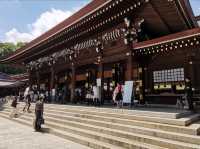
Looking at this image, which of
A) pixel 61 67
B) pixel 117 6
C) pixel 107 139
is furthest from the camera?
pixel 61 67

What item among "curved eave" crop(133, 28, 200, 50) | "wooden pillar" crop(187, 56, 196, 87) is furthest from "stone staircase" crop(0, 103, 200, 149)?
"wooden pillar" crop(187, 56, 196, 87)

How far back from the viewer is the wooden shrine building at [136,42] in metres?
10.0

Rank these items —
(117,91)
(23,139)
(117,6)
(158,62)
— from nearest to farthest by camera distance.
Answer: (23,139) → (117,6) → (117,91) → (158,62)

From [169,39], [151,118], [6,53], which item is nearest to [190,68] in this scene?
[169,39]

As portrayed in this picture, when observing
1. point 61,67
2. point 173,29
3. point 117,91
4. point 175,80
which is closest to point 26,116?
point 61,67

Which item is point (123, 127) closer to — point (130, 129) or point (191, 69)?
point (130, 129)

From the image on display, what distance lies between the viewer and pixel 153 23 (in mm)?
11742

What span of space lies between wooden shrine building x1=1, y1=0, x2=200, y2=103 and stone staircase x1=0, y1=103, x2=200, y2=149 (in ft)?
8.25

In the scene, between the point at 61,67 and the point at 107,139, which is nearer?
the point at 107,139

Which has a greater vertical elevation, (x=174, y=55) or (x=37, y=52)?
(x=37, y=52)

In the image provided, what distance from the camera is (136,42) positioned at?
11.0 metres

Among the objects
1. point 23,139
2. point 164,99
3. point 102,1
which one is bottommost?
point 23,139

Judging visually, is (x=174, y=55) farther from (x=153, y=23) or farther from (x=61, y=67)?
(x=61, y=67)

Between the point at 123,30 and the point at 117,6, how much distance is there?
1.53m
